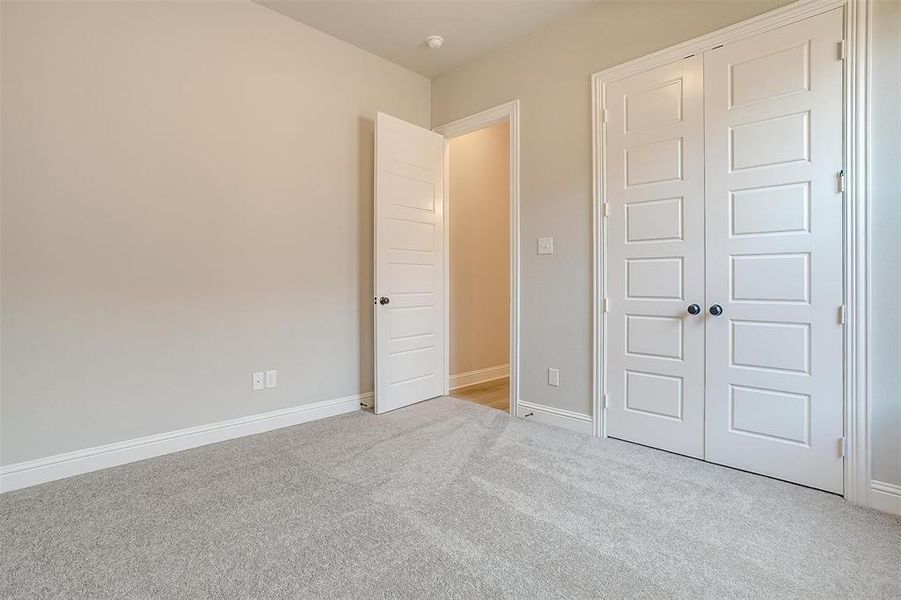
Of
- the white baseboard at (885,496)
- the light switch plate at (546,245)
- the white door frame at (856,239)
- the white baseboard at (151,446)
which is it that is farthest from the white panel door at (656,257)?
the white baseboard at (151,446)

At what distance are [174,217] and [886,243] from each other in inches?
148

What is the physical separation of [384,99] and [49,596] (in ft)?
11.9

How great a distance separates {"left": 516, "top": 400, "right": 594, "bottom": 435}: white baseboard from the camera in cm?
293

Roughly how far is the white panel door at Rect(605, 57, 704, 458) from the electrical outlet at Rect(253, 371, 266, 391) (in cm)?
241

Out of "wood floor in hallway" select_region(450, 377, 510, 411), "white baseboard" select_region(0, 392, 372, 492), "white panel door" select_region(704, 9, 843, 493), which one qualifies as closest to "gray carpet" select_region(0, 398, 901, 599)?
"white baseboard" select_region(0, 392, 372, 492)

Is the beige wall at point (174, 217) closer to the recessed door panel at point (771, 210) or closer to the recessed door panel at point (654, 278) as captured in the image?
the recessed door panel at point (654, 278)

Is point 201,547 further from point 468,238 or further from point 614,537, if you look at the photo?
point 468,238

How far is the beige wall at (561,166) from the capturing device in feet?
9.09

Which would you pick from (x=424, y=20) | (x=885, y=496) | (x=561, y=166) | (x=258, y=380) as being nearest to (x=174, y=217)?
(x=258, y=380)

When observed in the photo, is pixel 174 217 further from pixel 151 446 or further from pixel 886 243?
pixel 886 243

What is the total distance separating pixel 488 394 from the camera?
4027 millimetres

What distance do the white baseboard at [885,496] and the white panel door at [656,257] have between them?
2.34 ft

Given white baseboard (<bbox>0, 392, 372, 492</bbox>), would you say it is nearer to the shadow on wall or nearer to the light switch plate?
the shadow on wall

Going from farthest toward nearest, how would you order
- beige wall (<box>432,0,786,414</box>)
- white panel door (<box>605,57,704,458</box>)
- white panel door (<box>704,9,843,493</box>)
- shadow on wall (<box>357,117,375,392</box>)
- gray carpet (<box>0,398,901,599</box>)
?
shadow on wall (<box>357,117,375,392</box>), beige wall (<box>432,0,786,414</box>), white panel door (<box>605,57,704,458</box>), white panel door (<box>704,9,843,493</box>), gray carpet (<box>0,398,901,599</box>)
